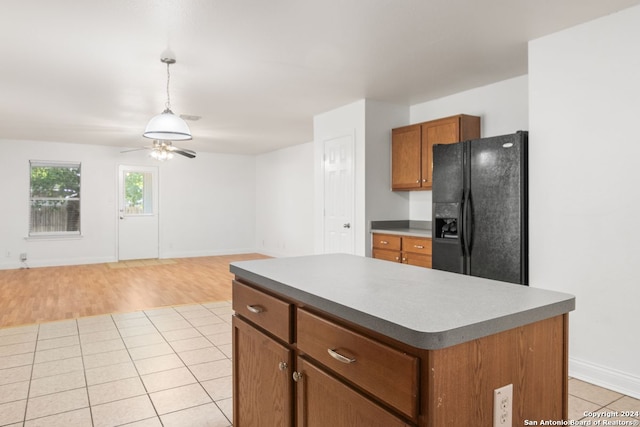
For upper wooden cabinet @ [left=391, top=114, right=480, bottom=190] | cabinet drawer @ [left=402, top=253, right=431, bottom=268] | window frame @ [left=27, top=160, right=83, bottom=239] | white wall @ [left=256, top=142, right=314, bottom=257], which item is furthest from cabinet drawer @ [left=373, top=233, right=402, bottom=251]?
window frame @ [left=27, top=160, right=83, bottom=239]

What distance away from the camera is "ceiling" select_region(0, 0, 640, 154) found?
258cm

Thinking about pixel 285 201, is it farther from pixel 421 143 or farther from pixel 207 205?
pixel 421 143

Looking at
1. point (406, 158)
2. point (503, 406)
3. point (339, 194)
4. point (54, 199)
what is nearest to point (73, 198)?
point (54, 199)

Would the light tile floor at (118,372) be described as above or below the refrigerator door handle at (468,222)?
below

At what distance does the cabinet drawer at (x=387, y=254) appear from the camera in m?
4.38

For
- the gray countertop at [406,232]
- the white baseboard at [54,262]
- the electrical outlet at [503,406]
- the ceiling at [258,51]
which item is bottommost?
the white baseboard at [54,262]

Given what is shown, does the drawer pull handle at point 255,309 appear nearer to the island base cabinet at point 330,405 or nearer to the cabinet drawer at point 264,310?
the cabinet drawer at point 264,310

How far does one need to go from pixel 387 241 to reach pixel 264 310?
9.93 ft

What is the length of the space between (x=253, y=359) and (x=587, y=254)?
237 cm

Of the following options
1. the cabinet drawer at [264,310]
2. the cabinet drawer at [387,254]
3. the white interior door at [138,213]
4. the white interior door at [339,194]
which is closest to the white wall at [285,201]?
the white interior door at [138,213]

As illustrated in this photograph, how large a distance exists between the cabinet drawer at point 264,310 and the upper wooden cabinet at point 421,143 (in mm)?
2983

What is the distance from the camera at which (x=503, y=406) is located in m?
1.07

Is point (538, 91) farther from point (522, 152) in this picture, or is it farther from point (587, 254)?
point (587, 254)

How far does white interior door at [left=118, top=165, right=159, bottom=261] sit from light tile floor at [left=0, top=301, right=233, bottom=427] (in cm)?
454
